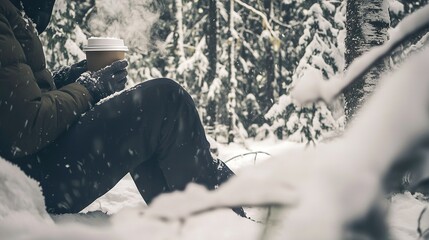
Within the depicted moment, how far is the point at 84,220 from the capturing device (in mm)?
1792

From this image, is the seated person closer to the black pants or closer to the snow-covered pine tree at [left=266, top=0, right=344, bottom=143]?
the black pants

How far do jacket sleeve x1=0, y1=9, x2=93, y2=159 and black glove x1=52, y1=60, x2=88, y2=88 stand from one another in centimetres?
69

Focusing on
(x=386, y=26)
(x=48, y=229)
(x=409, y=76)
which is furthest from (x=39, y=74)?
(x=386, y=26)

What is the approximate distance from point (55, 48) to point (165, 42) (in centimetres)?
397

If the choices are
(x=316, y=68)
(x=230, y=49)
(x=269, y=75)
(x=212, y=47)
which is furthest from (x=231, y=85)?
(x=269, y=75)

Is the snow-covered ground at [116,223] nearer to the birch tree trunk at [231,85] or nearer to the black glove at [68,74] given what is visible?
the black glove at [68,74]

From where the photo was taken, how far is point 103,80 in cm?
208

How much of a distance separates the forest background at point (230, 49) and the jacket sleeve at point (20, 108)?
3735 millimetres

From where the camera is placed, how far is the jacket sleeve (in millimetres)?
1606

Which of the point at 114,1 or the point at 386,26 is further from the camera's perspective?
the point at 114,1

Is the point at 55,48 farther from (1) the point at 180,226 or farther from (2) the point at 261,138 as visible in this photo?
(1) the point at 180,226

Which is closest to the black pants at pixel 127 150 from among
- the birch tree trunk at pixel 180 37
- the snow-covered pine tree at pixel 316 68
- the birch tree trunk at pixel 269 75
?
the snow-covered pine tree at pixel 316 68

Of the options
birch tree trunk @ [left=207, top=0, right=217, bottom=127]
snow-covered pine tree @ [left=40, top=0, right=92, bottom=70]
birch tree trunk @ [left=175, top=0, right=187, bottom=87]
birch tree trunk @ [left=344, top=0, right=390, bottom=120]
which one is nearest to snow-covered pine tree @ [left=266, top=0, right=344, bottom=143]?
birch tree trunk @ [left=207, top=0, right=217, bottom=127]

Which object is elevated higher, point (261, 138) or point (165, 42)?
point (165, 42)
